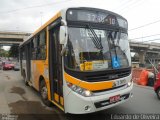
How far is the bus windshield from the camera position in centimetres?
459

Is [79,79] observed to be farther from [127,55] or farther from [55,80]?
[127,55]

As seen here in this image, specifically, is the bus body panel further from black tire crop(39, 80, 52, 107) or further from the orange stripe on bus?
black tire crop(39, 80, 52, 107)

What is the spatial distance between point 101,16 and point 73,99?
7.99ft

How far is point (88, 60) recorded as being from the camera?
4.64 m

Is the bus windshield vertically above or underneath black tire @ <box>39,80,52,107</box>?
above

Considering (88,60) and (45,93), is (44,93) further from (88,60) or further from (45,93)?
(88,60)

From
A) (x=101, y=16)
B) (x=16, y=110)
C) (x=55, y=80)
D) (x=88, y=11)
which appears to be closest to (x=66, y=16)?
(x=88, y=11)

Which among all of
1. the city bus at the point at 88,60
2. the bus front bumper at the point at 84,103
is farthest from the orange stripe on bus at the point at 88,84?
the bus front bumper at the point at 84,103

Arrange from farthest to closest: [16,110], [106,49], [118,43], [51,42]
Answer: [16,110], [51,42], [118,43], [106,49]

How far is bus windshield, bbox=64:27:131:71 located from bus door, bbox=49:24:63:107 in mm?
719

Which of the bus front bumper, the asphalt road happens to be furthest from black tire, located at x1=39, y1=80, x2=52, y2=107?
the bus front bumper

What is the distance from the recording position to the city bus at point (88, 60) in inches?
177

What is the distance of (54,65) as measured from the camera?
5.71 meters

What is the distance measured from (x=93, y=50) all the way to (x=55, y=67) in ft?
4.82
